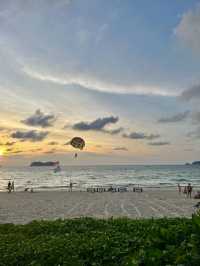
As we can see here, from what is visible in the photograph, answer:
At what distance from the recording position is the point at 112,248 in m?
6.27

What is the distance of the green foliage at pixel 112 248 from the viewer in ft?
16.2

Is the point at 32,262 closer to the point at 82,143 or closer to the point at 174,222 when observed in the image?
the point at 174,222

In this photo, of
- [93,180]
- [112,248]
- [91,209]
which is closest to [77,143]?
[91,209]

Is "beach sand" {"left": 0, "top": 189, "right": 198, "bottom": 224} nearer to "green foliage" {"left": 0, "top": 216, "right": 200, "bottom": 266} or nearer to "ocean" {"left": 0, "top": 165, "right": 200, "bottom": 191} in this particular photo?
"green foliage" {"left": 0, "top": 216, "right": 200, "bottom": 266}

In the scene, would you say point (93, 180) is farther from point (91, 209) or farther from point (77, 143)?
point (91, 209)

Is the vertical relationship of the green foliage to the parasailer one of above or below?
below

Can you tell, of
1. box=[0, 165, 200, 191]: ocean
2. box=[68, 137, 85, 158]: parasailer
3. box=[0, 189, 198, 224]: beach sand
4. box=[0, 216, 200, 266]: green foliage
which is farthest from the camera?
box=[0, 165, 200, 191]: ocean

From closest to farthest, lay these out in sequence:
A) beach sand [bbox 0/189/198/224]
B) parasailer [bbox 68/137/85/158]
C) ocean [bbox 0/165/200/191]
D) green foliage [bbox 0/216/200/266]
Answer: green foliage [bbox 0/216/200/266]
beach sand [bbox 0/189/198/224]
parasailer [bbox 68/137/85/158]
ocean [bbox 0/165/200/191]

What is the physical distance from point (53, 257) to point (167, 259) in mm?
2161

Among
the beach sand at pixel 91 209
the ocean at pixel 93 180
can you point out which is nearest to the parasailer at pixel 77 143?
the beach sand at pixel 91 209

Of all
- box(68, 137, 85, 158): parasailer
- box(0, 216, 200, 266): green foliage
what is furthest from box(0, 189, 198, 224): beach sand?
box(0, 216, 200, 266): green foliage

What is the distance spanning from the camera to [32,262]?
6117mm

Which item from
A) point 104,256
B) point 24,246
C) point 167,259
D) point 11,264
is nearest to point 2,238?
point 24,246

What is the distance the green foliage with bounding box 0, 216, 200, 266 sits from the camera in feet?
16.2
